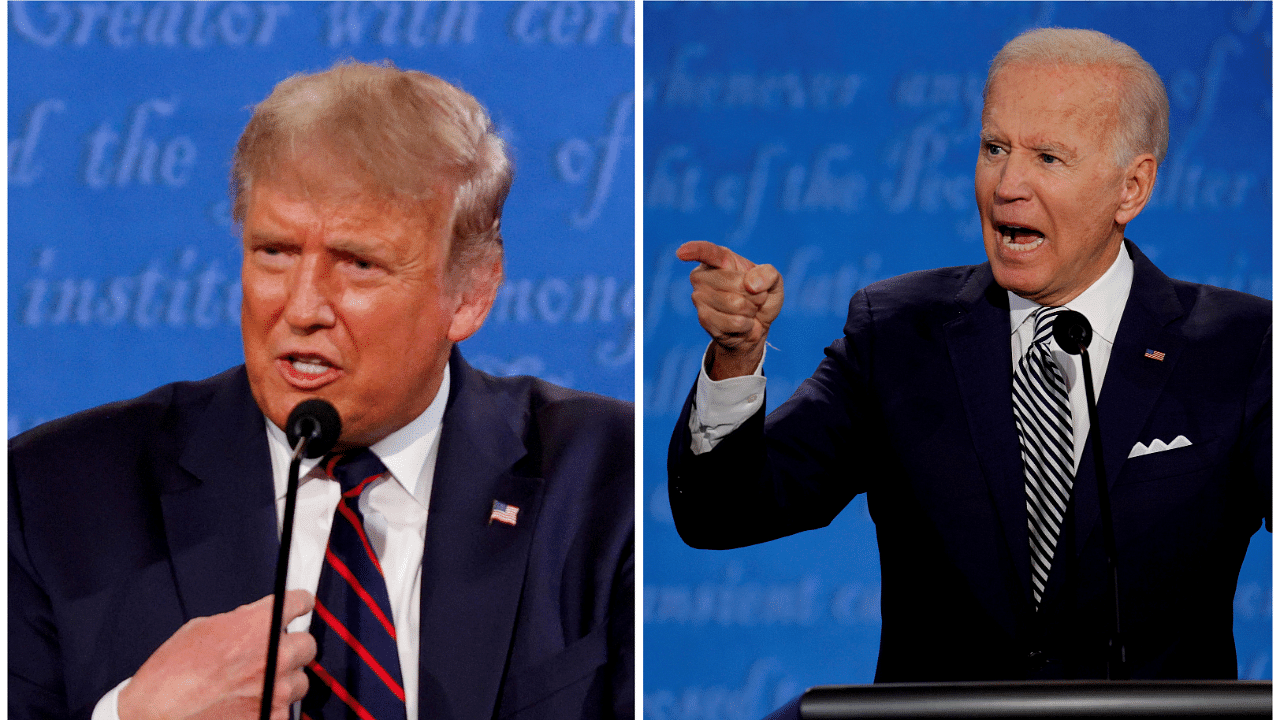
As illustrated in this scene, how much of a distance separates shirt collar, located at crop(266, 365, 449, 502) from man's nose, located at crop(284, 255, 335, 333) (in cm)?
24

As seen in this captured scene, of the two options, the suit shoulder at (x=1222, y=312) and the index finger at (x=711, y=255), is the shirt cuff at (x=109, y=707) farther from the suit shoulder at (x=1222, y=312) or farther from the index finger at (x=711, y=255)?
the suit shoulder at (x=1222, y=312)

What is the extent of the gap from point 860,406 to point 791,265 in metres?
0.39

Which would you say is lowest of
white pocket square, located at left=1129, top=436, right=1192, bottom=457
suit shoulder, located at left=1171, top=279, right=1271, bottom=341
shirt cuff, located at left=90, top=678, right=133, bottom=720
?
shirt cuff, located at left=90, top=678, right=133, bottom=720

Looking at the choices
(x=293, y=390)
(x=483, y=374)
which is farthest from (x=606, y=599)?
(x=293, y=390)

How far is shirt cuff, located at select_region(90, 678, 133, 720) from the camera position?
262 centimetres

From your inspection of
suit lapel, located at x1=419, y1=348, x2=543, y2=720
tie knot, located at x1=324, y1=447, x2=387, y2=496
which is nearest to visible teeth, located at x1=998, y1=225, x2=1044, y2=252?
suit lapel, located at x1=419, y1=348, x2=543, y2=720

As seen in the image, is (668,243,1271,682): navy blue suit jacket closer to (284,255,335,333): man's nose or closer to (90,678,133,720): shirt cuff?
(284,255,335,333): man's nose

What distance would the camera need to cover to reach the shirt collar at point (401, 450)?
2.76 m

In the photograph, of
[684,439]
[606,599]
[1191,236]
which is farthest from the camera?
[1191,236]

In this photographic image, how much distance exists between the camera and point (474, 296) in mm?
2863

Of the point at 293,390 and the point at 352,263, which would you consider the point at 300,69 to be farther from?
the point at 293,390

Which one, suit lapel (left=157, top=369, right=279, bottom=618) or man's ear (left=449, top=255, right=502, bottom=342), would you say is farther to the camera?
man's ear (left=449, top=255, right=502, bottom=342)

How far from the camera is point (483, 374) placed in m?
2.89

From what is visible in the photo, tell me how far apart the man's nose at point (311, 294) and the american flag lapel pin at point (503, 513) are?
51cm
